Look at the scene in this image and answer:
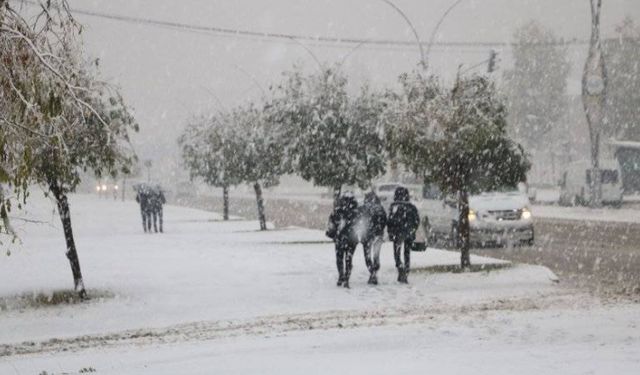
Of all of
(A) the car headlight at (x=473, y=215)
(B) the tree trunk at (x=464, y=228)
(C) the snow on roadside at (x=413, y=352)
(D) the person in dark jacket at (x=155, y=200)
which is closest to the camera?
(C) the snow on roadside at (x=413, y=352)

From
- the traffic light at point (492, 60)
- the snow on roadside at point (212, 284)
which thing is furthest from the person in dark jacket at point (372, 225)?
the traffic light at point (492, 60)

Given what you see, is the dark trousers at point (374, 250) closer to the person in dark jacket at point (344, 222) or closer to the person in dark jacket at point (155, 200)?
the person in dark jacket at point (344, 222)

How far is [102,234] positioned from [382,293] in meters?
17.2

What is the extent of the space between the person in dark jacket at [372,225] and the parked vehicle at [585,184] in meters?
30.3

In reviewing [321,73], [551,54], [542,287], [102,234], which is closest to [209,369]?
[542,287]

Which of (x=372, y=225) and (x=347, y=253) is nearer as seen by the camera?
(x=372, y=225)

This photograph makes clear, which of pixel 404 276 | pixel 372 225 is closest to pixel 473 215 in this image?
pixel 404 276

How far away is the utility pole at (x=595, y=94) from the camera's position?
36.4 meters

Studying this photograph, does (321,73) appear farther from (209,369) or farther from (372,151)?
(209,369)

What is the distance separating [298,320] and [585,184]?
119 ft

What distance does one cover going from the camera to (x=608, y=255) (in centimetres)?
1861

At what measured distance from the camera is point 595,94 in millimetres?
38219

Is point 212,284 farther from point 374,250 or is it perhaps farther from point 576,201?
point 576,201

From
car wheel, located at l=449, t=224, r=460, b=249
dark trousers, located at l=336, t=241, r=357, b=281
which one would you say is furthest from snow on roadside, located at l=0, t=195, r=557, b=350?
car wheel, located at l=449, t=224, r=460, b=249
